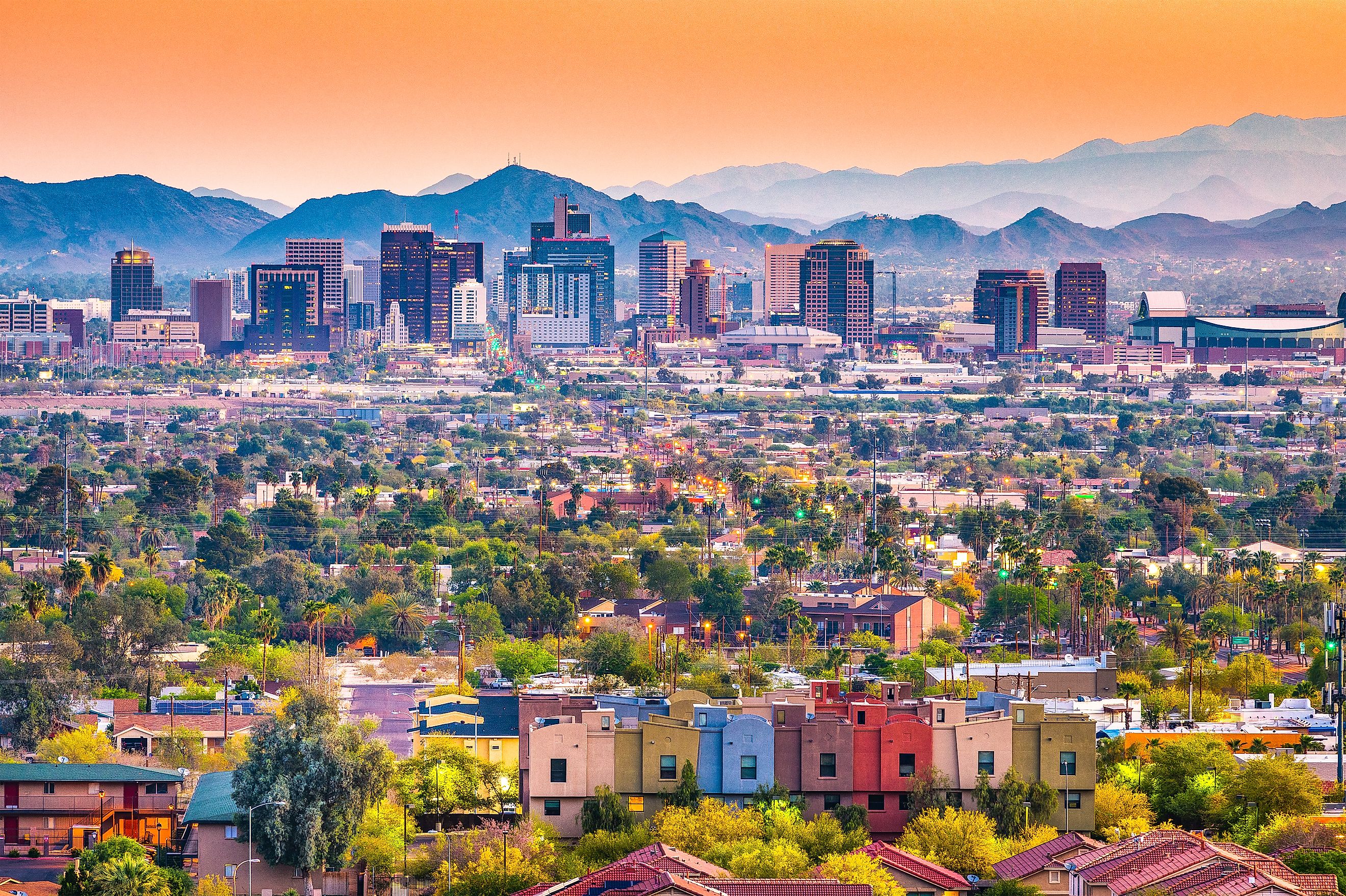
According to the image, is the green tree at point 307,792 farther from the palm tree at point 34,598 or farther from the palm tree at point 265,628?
the palm tree at point 34,598

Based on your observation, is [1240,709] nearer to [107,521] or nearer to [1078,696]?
[1078,696]

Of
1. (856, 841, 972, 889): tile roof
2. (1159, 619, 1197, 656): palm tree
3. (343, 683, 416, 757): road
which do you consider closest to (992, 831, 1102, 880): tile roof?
(856, 841, 972, 889): tile roof

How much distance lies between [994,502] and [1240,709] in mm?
48936

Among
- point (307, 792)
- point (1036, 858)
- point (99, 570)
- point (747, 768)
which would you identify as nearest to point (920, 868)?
point (1036, 858)

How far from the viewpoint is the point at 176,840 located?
35875 millimetres

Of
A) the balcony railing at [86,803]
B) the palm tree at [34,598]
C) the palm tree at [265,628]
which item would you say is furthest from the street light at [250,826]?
the palm tree at [34,598]

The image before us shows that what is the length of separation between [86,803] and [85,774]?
25.0 inches

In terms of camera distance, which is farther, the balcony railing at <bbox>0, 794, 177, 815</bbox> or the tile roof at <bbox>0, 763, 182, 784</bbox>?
the tile roof at <bbox>0, 763, 182, 784</bbox>

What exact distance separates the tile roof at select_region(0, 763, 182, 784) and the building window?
9484mm

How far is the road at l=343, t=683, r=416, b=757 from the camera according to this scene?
44.0 metres

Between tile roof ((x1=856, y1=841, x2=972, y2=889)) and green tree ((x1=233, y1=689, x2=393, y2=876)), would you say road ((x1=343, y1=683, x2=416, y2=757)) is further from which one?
tile roof ((x1=856, y1=841, x2=972, y2=889))

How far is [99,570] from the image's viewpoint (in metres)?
64.5

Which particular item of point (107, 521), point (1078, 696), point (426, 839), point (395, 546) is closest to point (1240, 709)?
point (1078, 696)

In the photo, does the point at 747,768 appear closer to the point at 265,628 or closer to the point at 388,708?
the point at 388,708
